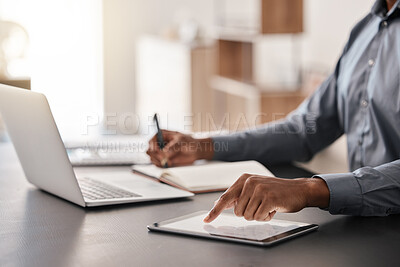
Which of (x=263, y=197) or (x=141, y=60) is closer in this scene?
(x=263, y=197)

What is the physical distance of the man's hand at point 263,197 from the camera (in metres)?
0.99

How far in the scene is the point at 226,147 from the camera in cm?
177

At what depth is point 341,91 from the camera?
5.68 feet

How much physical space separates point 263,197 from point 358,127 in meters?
0.75

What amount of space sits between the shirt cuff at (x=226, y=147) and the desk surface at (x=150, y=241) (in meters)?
0.52

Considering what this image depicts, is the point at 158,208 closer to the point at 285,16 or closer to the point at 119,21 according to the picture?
the point at 285,16

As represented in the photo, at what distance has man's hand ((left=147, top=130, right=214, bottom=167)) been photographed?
1636mm

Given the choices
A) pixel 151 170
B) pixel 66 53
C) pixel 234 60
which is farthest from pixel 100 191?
pixel 66 53

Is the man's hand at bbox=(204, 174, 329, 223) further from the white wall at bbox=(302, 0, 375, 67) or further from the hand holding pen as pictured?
the white wall at bbox=(302, 0, 375, 67)

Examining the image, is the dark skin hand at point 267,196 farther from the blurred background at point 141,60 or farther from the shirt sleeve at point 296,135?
the blurred background at point 141,60

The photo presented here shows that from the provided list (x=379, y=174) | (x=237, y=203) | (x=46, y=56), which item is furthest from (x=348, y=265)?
(x=46, y=56)

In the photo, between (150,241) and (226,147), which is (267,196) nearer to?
(150,241)

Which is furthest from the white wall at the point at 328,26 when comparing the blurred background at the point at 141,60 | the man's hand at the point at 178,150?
the man's hand at the point at 178,150

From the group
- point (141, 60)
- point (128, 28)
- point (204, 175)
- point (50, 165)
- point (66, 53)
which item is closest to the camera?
point (50, 165)
